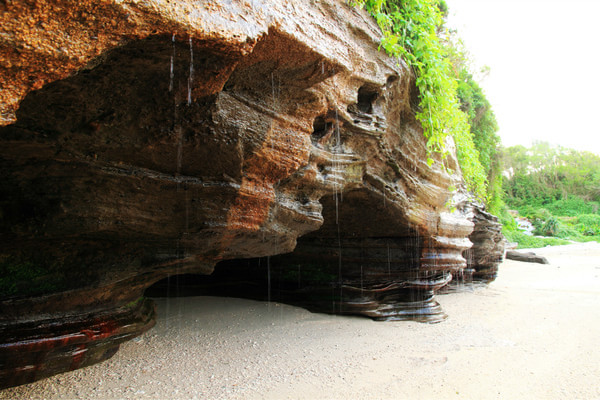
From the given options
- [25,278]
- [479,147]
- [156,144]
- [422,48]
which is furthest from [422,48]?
[479,147]

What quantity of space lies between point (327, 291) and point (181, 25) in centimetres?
469

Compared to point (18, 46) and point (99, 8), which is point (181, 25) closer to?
point (99, 8)

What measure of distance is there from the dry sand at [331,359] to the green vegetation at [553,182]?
2714cm

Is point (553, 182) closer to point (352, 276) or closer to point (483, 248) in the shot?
point (483, 248)

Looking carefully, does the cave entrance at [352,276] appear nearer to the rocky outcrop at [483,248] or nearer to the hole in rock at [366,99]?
the hole in rock at [366,99]

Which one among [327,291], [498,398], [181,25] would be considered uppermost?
[181,25]

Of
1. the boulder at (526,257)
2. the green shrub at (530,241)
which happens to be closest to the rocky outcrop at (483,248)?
the boulder at (526,257)

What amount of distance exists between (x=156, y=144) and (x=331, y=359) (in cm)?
291

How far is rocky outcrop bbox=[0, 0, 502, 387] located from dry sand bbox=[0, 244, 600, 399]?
468 millimetres

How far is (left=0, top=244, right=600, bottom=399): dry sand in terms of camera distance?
3.19 metres

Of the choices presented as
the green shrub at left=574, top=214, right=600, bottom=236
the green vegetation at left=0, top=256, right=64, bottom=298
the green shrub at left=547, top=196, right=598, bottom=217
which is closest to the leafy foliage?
the green vegetation at left=0, top=256, right=64, bottom=298

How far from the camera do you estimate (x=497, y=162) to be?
14461mm

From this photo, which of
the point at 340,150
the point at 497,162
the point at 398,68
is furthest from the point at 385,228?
the point at 497,162

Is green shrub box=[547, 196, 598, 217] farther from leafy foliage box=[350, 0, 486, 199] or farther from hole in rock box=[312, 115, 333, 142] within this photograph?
hole in rock box=[312, 115, 333, 142]
